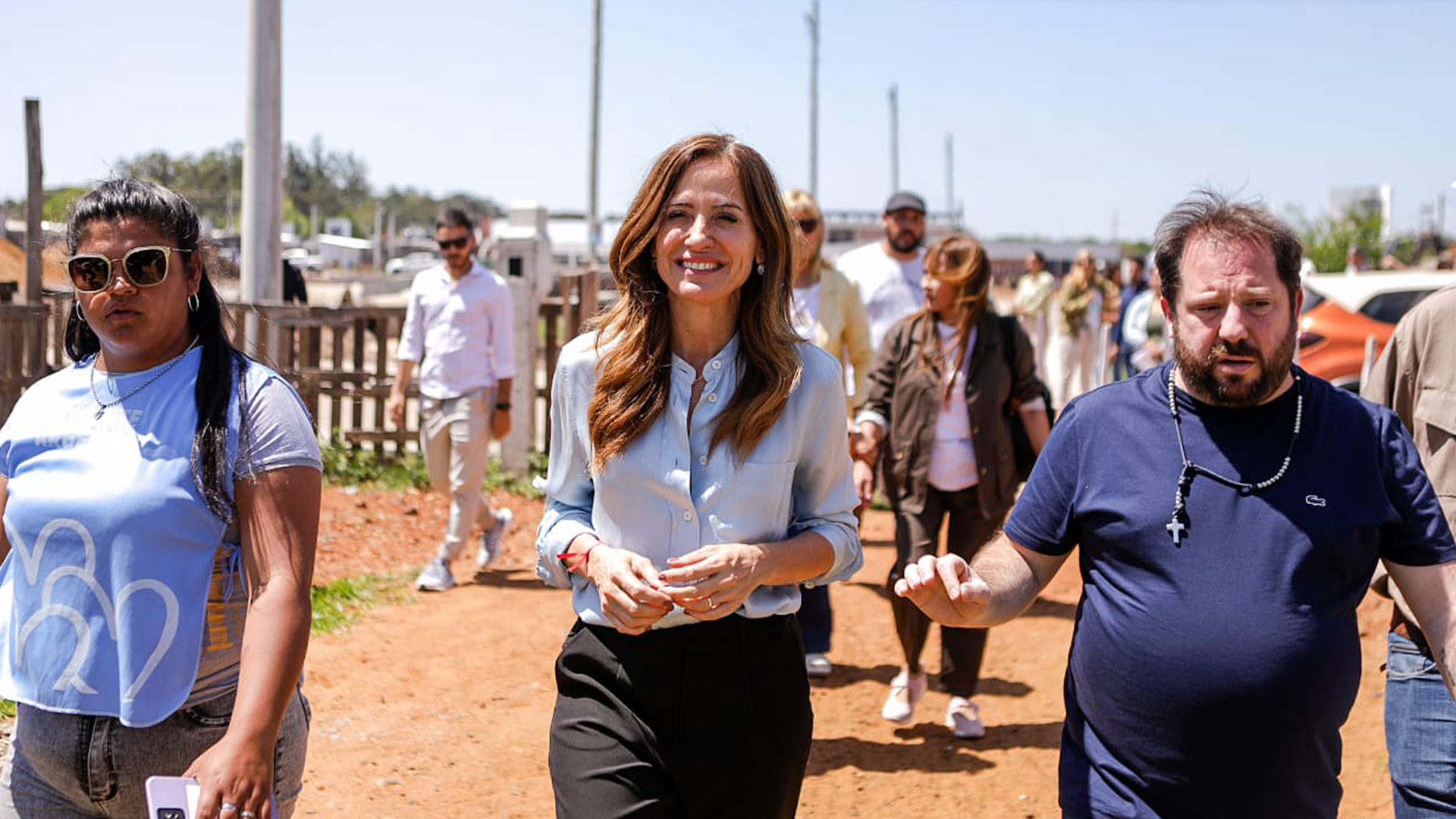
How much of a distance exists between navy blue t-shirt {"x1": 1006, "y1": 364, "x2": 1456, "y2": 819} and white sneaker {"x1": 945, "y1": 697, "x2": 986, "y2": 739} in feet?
10.1

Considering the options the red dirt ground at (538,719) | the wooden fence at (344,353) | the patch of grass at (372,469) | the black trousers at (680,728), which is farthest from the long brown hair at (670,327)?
the patch of grass at (372,469)

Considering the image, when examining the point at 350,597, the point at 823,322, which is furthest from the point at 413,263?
the point at 823,322

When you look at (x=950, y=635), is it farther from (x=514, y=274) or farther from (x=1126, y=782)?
(x=514, y=274)

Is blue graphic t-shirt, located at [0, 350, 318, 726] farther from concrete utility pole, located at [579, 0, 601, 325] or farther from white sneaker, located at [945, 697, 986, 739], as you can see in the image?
concrete utility pole, located at [579, 0, 601, 325]

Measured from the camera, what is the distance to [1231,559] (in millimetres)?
2754

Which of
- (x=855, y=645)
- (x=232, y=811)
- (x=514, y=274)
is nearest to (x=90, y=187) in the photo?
(x=232, y=811)

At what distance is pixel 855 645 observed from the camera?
7402 mm

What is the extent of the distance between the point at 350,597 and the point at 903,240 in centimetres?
356

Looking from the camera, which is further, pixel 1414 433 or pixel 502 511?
pixel 502 511

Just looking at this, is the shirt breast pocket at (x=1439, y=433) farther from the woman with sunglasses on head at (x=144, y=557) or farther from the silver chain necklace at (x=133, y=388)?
the silver chain necklace at (x=133, y=388)

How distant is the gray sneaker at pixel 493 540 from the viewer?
8703 mm

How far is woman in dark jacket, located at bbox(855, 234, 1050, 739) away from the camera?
5871mm

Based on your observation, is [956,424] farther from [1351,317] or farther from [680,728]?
[1351,317]

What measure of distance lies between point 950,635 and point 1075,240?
341ft
